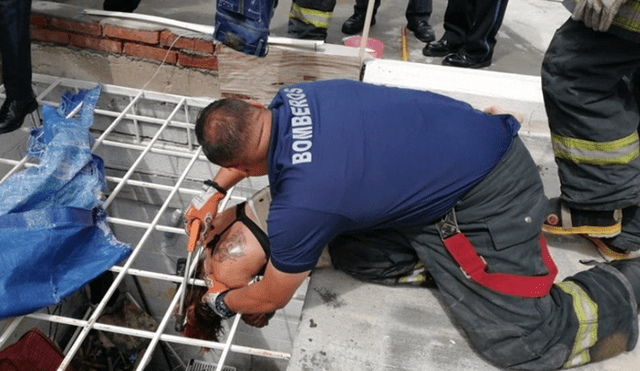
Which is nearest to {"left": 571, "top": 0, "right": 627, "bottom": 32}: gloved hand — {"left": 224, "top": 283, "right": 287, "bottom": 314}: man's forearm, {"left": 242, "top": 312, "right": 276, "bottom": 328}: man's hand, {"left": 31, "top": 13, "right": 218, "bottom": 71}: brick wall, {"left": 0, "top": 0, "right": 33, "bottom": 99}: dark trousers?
{"left": 224, "top": 283, "right": 287, "bottom": 314}: man's forearm

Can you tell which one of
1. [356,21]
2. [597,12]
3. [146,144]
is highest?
[597,12]

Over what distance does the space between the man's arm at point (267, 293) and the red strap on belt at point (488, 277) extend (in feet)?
1.68

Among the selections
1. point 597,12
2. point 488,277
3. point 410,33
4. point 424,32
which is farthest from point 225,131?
point 410,33

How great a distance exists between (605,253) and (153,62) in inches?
96.5

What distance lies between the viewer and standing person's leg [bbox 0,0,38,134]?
2.35 m

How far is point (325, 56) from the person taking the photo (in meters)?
2.62

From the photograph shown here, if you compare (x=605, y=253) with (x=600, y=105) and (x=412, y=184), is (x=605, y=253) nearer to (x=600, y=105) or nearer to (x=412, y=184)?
(x=600, y=105)

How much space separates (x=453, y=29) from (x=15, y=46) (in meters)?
2.53

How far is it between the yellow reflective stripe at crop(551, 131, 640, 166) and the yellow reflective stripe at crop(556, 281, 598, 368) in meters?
0.53

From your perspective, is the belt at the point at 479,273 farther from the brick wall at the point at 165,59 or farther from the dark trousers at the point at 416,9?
the dark trousers at the point at 416,9

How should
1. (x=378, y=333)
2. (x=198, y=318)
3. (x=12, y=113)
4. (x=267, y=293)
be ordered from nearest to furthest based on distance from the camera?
(x=267, y=293)
(x=378, y=333)
(x=198, y=318)
(x=12, y=113)

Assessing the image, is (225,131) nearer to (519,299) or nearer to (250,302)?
(250,302)

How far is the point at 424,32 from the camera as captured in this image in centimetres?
356

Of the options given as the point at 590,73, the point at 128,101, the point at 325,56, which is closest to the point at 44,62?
the point at 128,101
